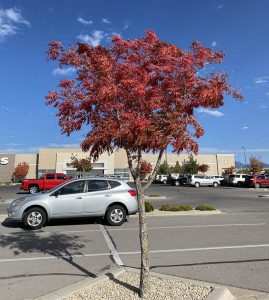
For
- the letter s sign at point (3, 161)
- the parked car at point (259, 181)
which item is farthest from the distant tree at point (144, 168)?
the letter s sign at point (3, 161)

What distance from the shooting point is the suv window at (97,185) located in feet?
43.3

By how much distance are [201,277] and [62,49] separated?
445 centimetres

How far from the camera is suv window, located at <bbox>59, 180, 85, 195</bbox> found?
12.9 meters

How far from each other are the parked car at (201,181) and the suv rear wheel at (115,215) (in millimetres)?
38200

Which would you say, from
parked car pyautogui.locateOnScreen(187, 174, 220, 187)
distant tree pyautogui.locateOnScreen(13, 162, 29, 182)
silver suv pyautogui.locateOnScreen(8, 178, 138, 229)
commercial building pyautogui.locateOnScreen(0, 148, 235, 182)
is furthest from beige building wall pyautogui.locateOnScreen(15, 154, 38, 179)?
silver suv pyautogui.locateOnScreen(8, 178, 138, 229)

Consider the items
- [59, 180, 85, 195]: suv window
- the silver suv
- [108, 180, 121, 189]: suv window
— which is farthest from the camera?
[108, 180, 121, 189]: suv window

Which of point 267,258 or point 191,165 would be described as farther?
point 191,165

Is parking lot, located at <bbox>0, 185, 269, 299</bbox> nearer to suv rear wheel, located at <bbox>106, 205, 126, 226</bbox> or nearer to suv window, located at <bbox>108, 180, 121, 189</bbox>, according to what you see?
suv rear wheel, located at <bbox>106, 205, 126, 226</bbox>

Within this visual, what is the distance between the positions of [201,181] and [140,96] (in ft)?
154

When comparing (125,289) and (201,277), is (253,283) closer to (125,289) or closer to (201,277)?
(201,277)

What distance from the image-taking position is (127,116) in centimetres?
529

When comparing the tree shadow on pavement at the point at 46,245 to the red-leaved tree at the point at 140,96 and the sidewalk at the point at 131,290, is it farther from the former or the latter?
the red-leaved tree at the point at 140,96

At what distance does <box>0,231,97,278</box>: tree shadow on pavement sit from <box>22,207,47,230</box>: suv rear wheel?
51cm

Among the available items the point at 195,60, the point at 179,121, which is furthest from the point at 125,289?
the point at 195,60
